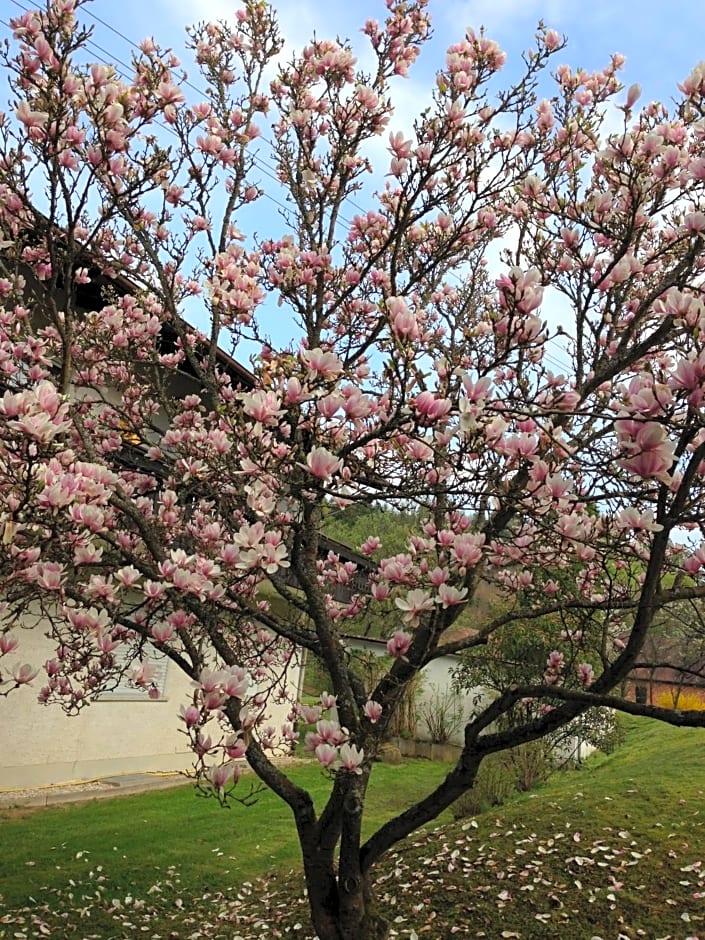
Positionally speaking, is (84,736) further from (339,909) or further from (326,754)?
(326,754)

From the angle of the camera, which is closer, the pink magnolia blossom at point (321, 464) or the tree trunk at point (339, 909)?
the pink magnolia blossom at point (321, 464)

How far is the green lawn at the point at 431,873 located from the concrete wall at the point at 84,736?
3.83 ft

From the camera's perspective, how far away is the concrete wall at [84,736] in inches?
303

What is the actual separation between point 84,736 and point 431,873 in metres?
5.45

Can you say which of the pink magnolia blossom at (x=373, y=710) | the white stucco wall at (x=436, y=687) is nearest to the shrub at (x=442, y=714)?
the white stucco wall at (x=436, y=687)

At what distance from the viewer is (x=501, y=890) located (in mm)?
4141

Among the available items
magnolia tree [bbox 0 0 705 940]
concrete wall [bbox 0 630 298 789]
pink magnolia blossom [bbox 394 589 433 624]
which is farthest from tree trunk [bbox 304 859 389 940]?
concrete wall [bbox 0 630 298 789]

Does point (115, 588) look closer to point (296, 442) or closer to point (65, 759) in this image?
point (296, 442)

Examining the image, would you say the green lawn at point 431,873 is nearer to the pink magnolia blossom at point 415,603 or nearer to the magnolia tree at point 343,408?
the magnolia tree at point 343,408

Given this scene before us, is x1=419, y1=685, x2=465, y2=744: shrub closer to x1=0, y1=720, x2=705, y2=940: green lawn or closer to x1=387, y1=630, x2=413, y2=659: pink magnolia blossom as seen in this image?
x1=0, y1=720, x2=705, y2=940: green lawn

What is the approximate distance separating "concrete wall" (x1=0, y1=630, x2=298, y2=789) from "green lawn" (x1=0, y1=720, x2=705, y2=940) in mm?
1168

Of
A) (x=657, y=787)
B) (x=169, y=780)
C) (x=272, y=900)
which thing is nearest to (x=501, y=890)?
(x=272, y=900)

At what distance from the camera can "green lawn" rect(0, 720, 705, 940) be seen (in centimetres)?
385

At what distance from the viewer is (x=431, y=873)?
177 inches
